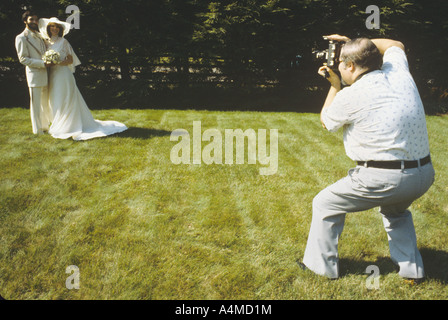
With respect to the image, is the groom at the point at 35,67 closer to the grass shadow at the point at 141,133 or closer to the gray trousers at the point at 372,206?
the grass shadow at the point at 141,133

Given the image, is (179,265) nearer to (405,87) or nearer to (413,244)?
(413,244)

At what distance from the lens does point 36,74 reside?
609 centimetres

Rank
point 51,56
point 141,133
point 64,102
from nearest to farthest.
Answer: point 51,56, point 64,102, point 141,133

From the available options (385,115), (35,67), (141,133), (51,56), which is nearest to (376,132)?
(385,115)

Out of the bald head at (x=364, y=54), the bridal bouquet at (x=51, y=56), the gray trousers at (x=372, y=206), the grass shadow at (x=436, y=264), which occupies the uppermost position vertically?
the bald head at (x=364, y=54)

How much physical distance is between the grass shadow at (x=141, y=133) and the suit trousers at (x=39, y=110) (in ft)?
5.27

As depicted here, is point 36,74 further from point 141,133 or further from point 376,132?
point 376,132

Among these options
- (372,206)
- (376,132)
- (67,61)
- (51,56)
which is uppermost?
(51,56)

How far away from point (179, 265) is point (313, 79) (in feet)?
33.3

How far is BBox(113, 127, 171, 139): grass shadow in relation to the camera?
6.47 m

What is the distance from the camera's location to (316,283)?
2697mm

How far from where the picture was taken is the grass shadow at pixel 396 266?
2.83 meters

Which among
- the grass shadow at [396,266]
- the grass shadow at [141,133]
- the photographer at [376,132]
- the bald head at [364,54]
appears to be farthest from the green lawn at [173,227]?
the bald head at [364,54]

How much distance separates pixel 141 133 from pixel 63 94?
1.80 meters
